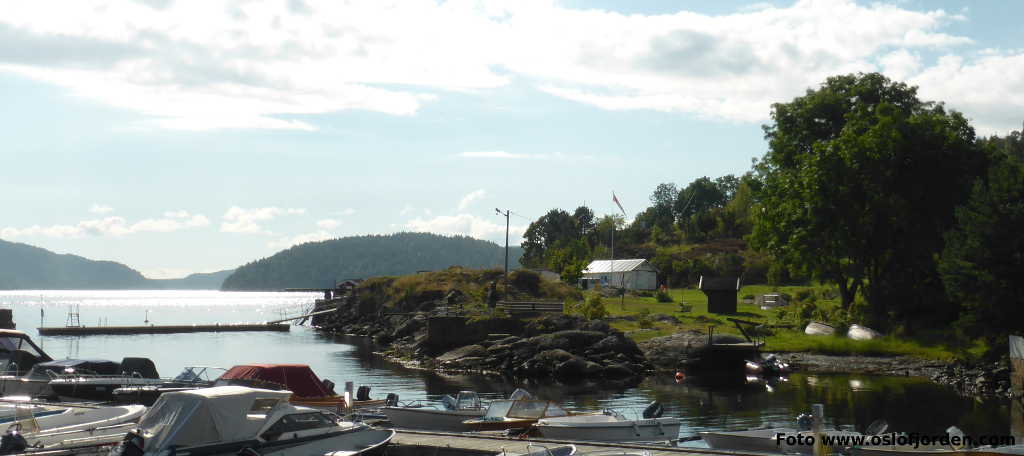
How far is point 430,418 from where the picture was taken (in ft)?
113

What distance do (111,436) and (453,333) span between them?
46419 mm

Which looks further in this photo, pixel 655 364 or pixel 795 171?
pixel 795 171

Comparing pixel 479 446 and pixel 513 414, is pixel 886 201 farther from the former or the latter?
pixel 479 446

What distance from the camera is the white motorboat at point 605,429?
31453 mm

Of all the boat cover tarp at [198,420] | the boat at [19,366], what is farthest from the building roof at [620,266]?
the boat cover tarp at [198,420]

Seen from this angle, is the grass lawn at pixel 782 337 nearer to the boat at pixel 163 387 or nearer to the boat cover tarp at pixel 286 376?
the boat cover tarp at pixel 286 376

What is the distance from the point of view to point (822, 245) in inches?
2702

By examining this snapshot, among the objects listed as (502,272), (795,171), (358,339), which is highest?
(795,171)

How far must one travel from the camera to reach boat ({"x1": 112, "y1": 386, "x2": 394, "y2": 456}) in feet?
73.7

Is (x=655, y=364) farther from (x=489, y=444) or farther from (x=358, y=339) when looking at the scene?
(x=358, y=339)

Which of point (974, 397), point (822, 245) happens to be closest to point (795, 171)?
point (822, 245)

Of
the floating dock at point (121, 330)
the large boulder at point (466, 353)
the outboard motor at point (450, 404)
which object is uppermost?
the outboard motor at point (450, 404)

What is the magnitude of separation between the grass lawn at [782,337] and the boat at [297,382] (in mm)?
33808

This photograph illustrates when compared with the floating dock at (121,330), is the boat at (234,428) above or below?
above
